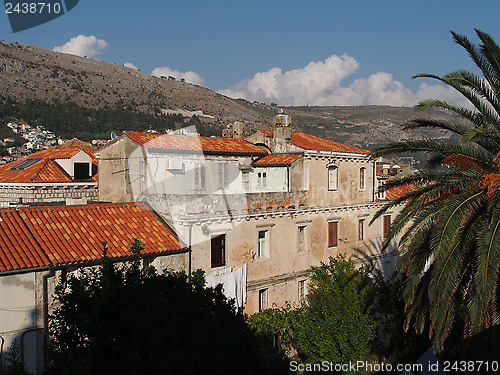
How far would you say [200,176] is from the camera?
23297 millimetres

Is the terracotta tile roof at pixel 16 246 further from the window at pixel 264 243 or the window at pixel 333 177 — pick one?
the window at pixel 333 177

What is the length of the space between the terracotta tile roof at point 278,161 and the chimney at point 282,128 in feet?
4.55

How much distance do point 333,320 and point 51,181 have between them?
20.3m

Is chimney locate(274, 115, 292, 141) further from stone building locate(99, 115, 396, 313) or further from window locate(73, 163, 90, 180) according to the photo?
window locate(73, 163, 90, 180)

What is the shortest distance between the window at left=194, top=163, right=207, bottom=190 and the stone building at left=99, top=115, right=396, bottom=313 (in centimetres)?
5

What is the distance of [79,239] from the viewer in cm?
1739

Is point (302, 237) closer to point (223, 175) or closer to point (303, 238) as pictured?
point (303, 238)

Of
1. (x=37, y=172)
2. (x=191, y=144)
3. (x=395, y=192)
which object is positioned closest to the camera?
(x=191, y=144)

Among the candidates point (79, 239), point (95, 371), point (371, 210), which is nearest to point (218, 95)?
point (371, 210)

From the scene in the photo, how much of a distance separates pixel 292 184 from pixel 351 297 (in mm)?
7806

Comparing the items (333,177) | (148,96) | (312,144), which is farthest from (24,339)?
(148,96)

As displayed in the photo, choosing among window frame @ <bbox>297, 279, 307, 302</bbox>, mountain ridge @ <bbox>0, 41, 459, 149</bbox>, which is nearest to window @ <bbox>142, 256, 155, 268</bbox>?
window frame @ <bbox>297, 279, 307, 302</bbox>

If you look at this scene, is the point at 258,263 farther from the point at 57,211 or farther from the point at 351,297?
the point at 57,211

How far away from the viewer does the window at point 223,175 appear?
24.0 m
